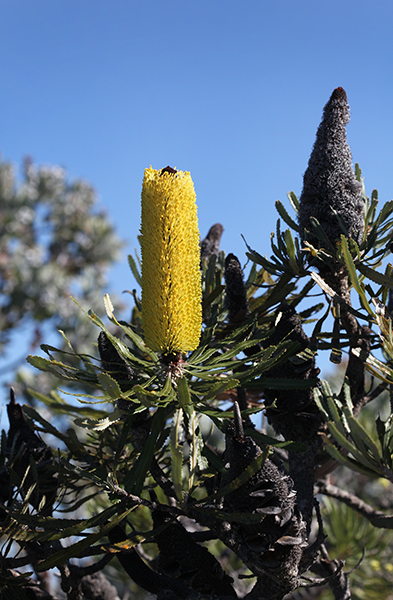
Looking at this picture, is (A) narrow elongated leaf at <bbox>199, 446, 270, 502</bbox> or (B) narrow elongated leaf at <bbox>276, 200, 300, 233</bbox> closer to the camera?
(A) narrow elongated leaf at <bbox>199, 446, 270, 502</bbox>

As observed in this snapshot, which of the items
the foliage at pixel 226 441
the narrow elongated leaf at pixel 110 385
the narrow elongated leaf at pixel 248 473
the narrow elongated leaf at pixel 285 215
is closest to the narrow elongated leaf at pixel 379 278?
the foliage at pixel 226 441

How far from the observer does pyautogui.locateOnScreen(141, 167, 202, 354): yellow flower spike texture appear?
81 cm

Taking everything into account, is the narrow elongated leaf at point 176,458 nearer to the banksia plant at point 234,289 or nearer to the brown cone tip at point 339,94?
the banksia plant at point 234,289

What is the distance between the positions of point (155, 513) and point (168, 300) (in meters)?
0.37

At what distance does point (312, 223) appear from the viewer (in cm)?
91

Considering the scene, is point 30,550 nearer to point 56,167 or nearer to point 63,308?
point 63,308

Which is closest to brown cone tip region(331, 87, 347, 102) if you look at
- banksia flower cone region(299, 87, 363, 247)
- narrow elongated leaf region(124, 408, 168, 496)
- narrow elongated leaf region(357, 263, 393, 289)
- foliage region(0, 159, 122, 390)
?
banksia flower cone region(299, 87, 363, 247)

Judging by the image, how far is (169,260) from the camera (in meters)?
0.81

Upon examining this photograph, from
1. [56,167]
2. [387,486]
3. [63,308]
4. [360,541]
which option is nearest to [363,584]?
[360,541]

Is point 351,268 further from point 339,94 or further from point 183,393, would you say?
point 339,94

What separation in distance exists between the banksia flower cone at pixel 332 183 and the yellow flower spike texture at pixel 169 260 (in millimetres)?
250

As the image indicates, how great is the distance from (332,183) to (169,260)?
352mm

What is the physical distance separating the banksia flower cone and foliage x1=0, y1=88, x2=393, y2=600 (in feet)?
0.05

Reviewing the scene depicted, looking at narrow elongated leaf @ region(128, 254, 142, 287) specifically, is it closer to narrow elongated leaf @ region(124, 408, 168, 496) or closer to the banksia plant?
the banksia plant
